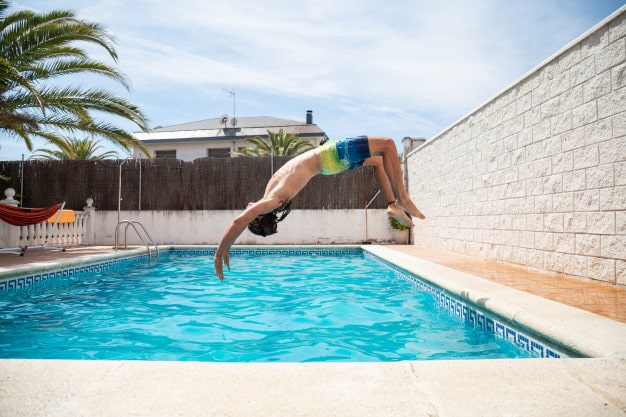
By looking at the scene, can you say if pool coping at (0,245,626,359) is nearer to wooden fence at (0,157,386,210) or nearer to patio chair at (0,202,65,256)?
patio chair at (0,202,65,256)

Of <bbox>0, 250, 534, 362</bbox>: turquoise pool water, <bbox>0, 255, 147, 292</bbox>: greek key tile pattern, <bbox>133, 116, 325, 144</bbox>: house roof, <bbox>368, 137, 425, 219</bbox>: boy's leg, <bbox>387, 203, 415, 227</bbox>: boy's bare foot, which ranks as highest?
<bbox>133, 116, 325, 144</bbox>: house roof

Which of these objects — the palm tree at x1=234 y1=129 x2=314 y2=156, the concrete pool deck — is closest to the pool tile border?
the concrete pool deck

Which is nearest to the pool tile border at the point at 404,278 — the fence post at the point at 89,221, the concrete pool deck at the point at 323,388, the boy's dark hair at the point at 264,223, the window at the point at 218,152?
the concrete pool deck at the point at 323,388

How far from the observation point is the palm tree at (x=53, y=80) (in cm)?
705

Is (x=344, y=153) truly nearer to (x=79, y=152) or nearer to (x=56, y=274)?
(x=56, y=274)

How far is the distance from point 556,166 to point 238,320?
428 cm

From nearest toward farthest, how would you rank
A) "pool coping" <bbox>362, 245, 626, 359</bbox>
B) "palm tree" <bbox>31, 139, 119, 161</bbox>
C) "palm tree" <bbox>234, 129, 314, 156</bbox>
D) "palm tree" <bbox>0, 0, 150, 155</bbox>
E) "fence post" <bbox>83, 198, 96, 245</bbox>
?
1. "pool coping" <bbox>362, 245, 626, 359</bbox>
2. "palm tree" <bbox>0, 0, 150, 155</bbox>
3. "fence post" <bbox>83, 198, 96, 245</bbox>
4. "palm tree" <bbox>234, 129, 314, 156</bbox>
5. "palm tree" <bbox>31, 139, 119, 161</bbox>

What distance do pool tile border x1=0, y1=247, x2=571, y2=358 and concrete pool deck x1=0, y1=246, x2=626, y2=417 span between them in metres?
0.56

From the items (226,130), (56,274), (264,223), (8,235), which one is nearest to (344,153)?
(264,223)

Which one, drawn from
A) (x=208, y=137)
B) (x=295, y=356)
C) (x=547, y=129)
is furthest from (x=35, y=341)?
(x=208, y=137)

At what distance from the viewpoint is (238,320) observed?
13.4 feet

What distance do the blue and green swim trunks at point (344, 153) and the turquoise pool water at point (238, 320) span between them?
1631 millimetres

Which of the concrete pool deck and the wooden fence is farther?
the wooden fence

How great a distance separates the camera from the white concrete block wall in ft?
12.7
